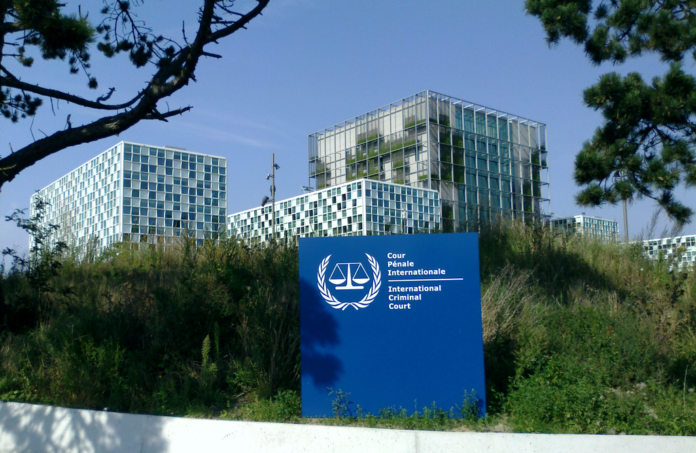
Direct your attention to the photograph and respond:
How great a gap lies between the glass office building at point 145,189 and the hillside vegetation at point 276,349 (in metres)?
44.0

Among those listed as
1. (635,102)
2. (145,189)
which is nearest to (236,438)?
(635,102)

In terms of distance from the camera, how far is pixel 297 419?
748 centimetres

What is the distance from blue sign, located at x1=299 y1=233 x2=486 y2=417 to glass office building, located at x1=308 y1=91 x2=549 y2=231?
53786mm

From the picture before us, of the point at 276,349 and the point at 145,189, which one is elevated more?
the point at 145,189

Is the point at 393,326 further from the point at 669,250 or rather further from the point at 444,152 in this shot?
the point at 444,152

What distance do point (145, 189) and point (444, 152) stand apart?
32204 mm

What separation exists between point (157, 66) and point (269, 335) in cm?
556

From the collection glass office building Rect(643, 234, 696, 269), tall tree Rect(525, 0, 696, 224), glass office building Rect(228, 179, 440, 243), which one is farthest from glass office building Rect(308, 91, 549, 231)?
tall tree Rect(525, 0, 696, 224)

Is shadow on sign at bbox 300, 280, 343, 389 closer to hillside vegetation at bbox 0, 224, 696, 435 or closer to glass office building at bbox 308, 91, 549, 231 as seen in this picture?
hillside vegetation at bbox 0, 224, 696, 435

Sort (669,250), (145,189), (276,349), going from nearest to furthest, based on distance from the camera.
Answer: (276,349)
(669,250)
(145,189)

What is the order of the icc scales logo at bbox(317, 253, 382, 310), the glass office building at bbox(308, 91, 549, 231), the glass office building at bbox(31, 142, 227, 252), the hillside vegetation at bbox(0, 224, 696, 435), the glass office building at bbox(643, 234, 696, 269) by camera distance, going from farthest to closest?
the glass office building at bbox(308, 91, 549, 231), the glass office building at bbox(31, 142, 227, 252), the glass office building at bbox(643, 234, 696, 269), the icc scales logo at bbox(317, 253, 382, 310), the hillside vegetation at bbox(0, 224, 696, 435)

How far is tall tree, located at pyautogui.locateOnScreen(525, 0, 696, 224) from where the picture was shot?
9.61m

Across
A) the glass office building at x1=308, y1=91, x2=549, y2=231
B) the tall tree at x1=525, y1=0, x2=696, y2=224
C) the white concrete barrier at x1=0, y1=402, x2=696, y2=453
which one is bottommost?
the white concrete barrier at x1=0, y1=402, x2=696, y2=453

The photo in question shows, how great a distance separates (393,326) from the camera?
7.32 metres
